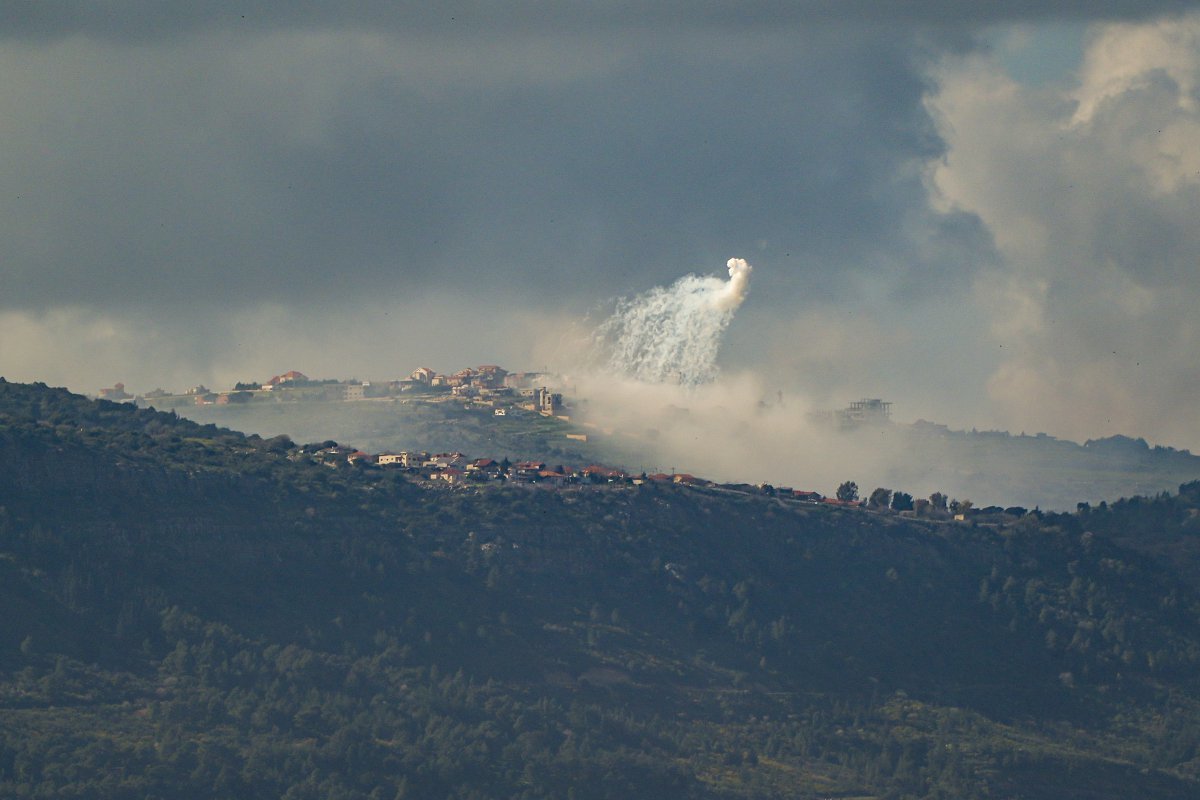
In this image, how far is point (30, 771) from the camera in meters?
194

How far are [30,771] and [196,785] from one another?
36.9 ft

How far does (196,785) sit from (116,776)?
18.2 ft

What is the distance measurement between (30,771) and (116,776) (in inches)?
225

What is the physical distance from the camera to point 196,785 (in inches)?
7835

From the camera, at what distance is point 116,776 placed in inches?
7736
